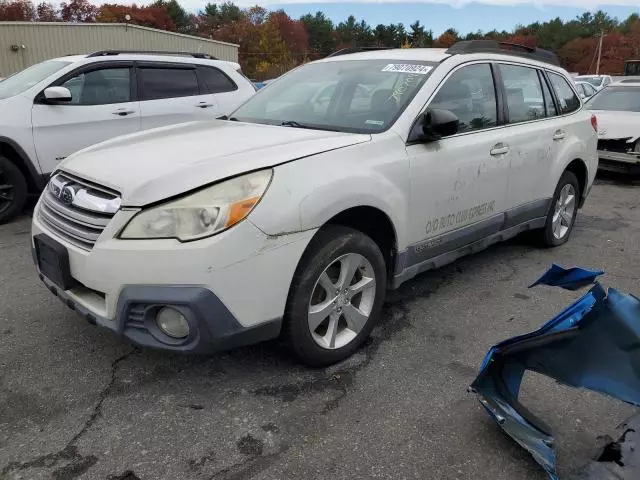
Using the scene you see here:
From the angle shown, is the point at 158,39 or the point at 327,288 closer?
the point at 327,288

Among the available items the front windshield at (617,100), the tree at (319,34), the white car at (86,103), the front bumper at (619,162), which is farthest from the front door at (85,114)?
the tree at (319,34)

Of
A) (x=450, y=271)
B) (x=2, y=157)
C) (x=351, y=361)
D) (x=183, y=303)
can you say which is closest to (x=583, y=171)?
(x=450, y=271)

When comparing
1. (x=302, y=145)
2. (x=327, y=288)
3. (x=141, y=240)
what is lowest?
(x=327, y=288)

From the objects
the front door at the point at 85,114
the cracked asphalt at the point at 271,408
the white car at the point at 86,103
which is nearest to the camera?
the cracked asphalt at the point at 271,408

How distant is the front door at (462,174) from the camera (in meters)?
3.47

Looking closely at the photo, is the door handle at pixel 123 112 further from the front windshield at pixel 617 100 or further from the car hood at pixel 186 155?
the front windshield at pixel 617 100

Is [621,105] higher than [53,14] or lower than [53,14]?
lower

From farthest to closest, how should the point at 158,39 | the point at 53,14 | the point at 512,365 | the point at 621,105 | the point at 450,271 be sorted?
the point at 53,14 < the point at 158,39 < the point at 621,105 < the point at 450,271 < the point at 512,365

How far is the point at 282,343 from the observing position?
292cm

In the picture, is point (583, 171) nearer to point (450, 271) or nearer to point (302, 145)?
point (450, 271)

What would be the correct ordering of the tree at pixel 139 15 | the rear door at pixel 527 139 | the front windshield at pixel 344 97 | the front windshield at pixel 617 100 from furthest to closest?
the tree at pixel 139 15, the front windshield at pixel 617 100, the rear door at pixel 527 139, the front windshield at pixel 344 97

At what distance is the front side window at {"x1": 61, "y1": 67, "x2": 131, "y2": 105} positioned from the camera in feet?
20.5

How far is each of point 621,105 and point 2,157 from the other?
31.6 ft

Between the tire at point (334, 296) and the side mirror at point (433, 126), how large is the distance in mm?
766
